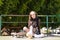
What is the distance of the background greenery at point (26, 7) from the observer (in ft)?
27.8

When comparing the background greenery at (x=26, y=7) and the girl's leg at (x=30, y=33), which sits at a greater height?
the background greenery at (x=26, y=7)

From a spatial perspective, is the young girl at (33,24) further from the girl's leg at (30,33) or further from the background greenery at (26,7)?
the background greenery at (26,7)

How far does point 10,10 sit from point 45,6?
1309 mm

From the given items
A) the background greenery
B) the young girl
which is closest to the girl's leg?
the young girl

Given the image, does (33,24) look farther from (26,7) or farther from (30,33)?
(26,7)

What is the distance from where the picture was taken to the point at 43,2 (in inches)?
341

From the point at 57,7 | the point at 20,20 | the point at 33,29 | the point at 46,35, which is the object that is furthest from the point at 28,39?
the point at 57,7

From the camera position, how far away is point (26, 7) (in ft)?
28.2

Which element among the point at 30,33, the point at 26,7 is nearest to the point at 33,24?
the point at 30,33

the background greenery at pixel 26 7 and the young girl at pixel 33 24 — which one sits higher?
the background greenery at pixel 26 7

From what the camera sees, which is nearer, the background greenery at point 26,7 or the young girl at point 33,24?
the young girl at point 33,24

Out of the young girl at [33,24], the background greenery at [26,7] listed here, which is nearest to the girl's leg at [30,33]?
the young girl at [33,24]

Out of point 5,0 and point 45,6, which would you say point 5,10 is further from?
point 45,6

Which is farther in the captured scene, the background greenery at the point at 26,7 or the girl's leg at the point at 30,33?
the background greenery at the point at 26,7
